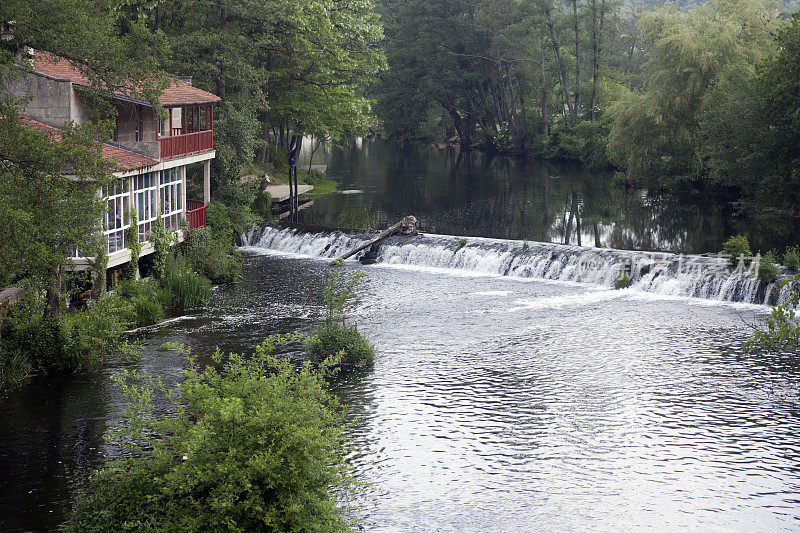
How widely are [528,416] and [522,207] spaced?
33.1 metres

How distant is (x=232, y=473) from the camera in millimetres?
11852

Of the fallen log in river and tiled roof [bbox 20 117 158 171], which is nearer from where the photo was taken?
tiled roof [bbox 20 117 158 171]

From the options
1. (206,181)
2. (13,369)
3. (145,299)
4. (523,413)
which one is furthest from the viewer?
(206,181)

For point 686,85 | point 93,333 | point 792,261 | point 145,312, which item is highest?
point 686,85

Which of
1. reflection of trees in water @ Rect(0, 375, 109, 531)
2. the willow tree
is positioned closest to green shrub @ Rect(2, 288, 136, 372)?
reflection of trees in water @ Rect(0, 375, 109, 531)

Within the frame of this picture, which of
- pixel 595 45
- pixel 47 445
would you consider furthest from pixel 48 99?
pixel 595 45

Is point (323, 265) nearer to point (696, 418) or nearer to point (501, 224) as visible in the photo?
point (501, 224)

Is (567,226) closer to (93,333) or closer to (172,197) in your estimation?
(172,197)

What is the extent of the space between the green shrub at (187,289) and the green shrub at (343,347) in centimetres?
742

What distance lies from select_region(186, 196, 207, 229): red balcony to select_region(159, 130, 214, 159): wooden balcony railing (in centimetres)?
219

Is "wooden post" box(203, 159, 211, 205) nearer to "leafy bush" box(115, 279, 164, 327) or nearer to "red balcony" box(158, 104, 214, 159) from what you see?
"red balcony" box(158, 104, 214, 159)

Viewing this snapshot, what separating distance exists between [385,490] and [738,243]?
2142cm

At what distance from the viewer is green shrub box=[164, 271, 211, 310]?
99.5 ft

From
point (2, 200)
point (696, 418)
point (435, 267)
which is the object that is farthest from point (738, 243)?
point (2, 200)
